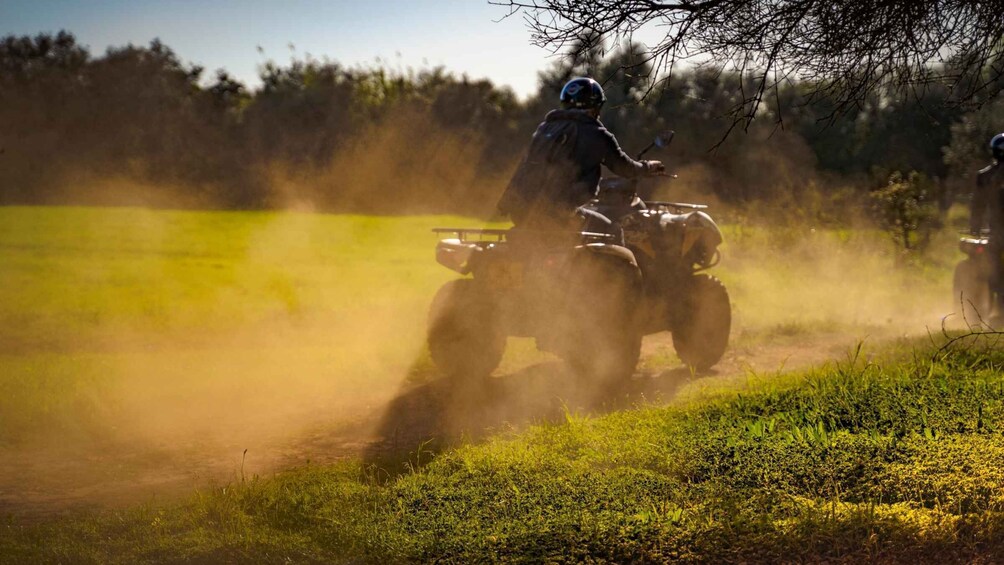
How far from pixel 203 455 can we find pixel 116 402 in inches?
65.1

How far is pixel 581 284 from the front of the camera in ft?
28.1

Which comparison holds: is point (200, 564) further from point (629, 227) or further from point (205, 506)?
point (629, 227)

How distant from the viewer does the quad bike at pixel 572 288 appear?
8438 mm

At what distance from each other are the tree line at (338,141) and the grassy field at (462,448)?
40.1 feet

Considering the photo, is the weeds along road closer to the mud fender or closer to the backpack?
the mud fender

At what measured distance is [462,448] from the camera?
6680 mm

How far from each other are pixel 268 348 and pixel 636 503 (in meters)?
7.10

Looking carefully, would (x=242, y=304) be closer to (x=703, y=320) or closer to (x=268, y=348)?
(x=268, y=348)

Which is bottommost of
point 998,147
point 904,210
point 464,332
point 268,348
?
point 268,348

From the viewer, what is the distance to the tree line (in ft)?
86.8

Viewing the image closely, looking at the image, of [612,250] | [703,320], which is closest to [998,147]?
[703,320]

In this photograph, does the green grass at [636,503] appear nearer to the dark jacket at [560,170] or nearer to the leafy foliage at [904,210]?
the dark jacket at [560,170]

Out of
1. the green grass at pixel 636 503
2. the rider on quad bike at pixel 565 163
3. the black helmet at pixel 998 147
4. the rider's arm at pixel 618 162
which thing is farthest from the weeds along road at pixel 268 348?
the black helmet at pixel 998 147

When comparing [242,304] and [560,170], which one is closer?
[560,170]
